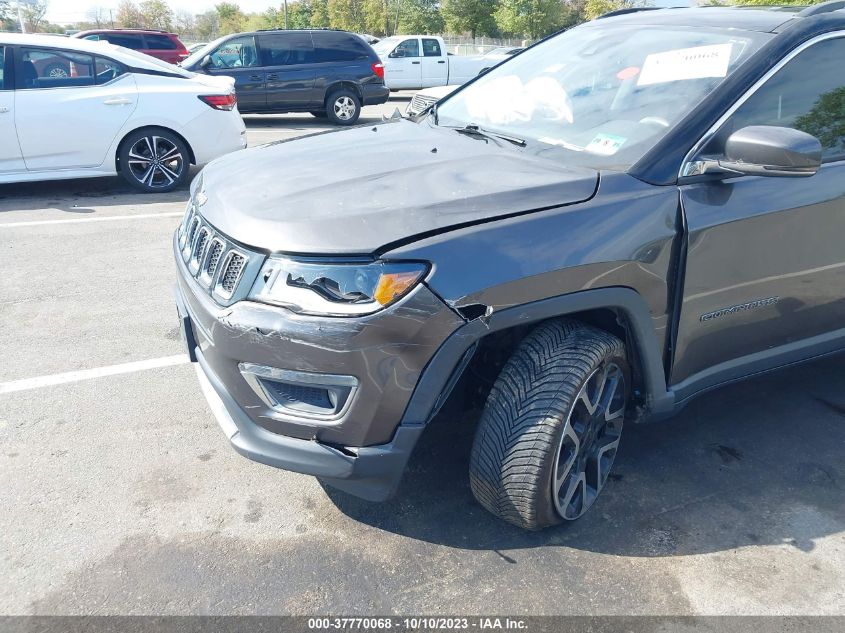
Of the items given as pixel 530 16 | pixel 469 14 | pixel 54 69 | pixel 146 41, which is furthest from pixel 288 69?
pixel 469 14

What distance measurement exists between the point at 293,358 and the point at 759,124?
194cm

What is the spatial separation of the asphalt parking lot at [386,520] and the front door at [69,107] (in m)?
4.02

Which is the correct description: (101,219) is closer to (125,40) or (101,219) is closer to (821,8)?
(821,8)

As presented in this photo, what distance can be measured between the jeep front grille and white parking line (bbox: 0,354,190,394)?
118 centimetres

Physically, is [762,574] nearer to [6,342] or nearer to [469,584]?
[469,584]

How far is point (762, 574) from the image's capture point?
8.30 ft

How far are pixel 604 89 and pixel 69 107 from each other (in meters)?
5.91

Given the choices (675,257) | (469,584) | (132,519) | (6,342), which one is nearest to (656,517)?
(469,584)

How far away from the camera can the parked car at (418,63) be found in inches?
785

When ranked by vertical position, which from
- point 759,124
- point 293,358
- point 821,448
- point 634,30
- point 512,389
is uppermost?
point 634,30

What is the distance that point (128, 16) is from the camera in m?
72.4

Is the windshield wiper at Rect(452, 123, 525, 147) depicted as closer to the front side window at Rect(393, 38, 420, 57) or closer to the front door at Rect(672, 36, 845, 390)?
the front door at Rect(672, 36, 845, 390)

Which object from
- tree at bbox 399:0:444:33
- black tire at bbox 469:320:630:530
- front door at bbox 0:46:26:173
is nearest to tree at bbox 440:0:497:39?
tree at bbox 399:0:444:33

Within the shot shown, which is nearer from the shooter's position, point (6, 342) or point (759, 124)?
point (759, 124)
